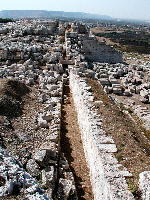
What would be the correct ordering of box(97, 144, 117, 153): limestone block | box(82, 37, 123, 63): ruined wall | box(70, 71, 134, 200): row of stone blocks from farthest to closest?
box(82, 37, 123, 63): ruined wall, box(97, 144, 117, 153): limestone block, box(70, 71, 134, 200): row of stone blocks

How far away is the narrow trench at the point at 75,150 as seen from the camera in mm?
6133

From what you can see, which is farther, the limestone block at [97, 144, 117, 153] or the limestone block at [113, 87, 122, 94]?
the limestone block at [113, 87, 122, 94]

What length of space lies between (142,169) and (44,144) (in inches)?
128

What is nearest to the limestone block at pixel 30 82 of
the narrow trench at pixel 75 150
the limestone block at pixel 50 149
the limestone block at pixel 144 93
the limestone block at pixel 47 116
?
the narrow trench at pixel 75 150

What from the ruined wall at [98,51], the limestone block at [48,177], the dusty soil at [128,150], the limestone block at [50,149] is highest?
the ruined wall at [98,51]

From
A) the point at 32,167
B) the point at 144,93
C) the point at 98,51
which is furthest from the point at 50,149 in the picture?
the point at 98,51

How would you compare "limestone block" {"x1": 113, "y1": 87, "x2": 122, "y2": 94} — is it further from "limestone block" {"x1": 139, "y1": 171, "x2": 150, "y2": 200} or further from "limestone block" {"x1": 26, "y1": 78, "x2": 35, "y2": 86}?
"limestone block" {"x1": 139, "y1": 171, "x2": 150, "y2": 200}

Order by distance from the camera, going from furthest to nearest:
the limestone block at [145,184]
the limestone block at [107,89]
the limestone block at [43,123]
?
the limestone block at [107,89], the limestone block at [43,123], the limestone block at [145,184]

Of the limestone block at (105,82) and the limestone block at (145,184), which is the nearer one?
the limestone block at (145,184)

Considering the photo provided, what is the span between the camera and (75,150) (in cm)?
777

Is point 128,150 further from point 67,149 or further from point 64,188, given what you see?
point 67,149

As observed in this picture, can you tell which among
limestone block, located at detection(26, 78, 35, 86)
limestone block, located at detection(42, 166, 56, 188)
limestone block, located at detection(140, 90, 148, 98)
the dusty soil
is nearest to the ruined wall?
limestone block, located at detection(140, 90, 148, 98)

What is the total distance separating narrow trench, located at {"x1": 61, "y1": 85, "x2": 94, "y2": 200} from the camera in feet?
20.1

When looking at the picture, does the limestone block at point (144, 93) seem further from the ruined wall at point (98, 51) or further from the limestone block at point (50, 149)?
the limestone block at point (50, 149)
